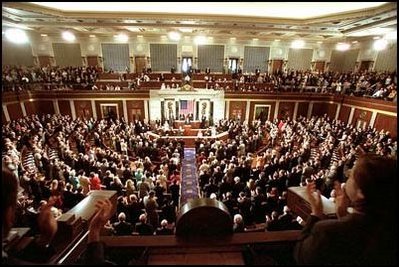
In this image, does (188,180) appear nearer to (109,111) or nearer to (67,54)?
(109,111)

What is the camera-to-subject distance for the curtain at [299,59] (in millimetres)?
26641

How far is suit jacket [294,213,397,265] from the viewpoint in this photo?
5.12ft

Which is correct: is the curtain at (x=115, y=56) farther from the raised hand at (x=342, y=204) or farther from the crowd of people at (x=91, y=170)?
the raised hand at (x=342, y=204)

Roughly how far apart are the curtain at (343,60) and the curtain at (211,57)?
1156 cm

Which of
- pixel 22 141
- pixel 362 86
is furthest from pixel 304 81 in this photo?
pixel 22 141

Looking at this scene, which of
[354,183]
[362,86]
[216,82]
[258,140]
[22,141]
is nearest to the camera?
[354,183]

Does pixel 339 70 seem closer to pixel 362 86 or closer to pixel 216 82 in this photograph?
pixel 362 86

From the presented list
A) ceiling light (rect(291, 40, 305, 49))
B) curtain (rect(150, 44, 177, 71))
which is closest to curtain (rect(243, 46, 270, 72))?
ceiling light (rect(291, 40, 305, 49))

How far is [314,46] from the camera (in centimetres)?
2653

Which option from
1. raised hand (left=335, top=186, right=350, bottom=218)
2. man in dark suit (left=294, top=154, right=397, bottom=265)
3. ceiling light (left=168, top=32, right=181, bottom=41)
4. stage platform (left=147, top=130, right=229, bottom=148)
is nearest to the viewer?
man in dark suit (left=294, top=154, right=397, bottom=265)

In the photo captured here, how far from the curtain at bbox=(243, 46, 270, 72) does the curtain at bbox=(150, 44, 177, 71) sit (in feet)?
24.2

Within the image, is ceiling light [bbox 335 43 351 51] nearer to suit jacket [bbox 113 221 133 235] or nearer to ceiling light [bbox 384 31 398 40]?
ceiling light [bbox 384 31 398 40]

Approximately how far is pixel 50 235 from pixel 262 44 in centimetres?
2710

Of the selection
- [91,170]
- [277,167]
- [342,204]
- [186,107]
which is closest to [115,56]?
[186,107]
